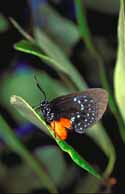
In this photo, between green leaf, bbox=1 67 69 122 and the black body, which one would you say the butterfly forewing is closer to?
the black body

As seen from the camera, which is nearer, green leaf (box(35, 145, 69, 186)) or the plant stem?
the plant stem

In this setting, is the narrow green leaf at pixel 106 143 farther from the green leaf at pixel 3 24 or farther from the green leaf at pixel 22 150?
the green leaf at pixel 3 24

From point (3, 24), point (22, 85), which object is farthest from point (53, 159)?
point (3, 24)

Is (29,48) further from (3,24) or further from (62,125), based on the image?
(3,24)

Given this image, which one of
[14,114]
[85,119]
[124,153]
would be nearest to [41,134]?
[14,114]

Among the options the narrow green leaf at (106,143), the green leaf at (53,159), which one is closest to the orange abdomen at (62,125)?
the narrow green leaf at (106,143)

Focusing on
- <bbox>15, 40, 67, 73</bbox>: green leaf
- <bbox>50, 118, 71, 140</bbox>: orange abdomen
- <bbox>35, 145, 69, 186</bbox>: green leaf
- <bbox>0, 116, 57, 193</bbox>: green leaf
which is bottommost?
<bbox>35, 145, 69, 186</bbox>: green leaf

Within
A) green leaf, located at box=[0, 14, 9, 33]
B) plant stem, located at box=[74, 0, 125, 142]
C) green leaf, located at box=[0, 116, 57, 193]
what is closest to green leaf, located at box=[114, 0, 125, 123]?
plant stem, located at box=[74, 0, 125, 142]

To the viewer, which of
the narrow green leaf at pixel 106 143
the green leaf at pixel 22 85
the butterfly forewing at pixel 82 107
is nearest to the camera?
the butterfly forewing at pixel 82 107

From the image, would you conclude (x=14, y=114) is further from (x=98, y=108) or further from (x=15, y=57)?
(x=98, y=108)

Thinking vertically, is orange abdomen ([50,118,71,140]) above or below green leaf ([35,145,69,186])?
above
